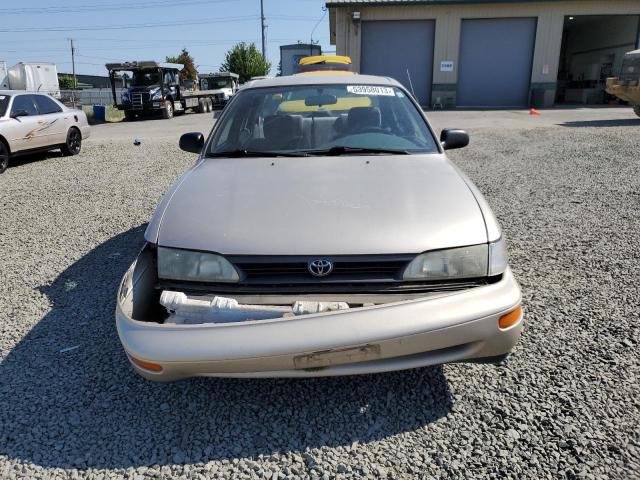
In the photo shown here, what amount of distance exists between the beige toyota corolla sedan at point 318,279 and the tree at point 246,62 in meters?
57.8

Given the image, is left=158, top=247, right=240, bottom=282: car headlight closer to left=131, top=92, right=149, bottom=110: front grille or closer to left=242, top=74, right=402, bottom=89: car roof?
left=242, top=74, right=402, bottom=89: car roof

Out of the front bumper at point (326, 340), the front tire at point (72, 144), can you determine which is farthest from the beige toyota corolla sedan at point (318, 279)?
the front tire at point (72, 144)

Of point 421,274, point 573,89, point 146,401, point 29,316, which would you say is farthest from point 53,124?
point 573,89

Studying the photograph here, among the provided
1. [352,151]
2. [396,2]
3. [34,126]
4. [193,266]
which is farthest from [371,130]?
[396,2]

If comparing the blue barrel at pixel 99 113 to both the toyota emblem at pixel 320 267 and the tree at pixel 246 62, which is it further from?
the tree at pixel 246 62

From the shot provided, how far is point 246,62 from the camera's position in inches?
2286

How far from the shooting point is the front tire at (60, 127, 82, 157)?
1098 centimetres

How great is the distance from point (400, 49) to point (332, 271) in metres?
22.9

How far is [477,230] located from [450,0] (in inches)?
889

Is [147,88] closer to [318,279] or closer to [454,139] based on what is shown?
[454,139]

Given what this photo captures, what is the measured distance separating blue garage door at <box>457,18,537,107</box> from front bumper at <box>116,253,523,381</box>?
2320cm

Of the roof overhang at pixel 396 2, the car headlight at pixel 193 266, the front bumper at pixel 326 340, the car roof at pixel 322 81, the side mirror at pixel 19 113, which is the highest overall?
the roof overhang at pixel 396 2

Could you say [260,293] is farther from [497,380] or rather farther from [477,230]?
[497,380]

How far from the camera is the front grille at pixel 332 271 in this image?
7.25 feet
